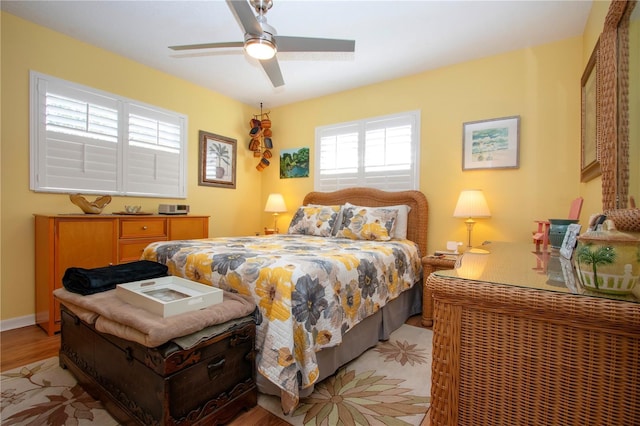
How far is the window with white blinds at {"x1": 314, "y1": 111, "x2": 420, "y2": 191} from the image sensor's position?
3.48 m

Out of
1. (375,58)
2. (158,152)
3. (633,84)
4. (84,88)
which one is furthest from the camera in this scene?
(158,152)

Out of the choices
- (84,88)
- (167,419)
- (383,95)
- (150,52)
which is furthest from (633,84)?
(84,88)

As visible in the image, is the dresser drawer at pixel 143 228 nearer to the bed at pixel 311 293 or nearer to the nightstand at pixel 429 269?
the bed at pixel 311 293

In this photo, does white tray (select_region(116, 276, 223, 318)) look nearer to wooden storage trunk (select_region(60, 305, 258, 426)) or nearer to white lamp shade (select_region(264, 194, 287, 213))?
wooden storage trunk (select_region(60, 305, 258, 426))

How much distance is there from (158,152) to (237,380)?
298cm

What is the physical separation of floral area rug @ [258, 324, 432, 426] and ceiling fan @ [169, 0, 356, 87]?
213cm

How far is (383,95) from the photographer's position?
368 centimetres

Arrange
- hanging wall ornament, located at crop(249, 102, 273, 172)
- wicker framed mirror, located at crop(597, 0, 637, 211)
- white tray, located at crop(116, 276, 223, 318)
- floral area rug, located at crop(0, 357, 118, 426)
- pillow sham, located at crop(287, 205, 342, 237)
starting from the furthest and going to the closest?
hanging wall ornament, located at crop(249, 102, 273, 172), pillow sham, located at crop(287, 205, 342, 237), floral area rug, located at crop(0, 357, 118, 426), white tray, located at crop(116, 276, 223, 318), wicker framed mirror, located at crop(597, 0, 637, 211)

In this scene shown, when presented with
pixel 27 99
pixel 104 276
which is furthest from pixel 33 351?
pixel 27 99

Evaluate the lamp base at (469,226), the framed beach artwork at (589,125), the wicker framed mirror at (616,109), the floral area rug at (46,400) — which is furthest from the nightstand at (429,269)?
the floral area rug at (46,400)

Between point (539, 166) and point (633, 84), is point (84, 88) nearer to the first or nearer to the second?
point (633, 84)

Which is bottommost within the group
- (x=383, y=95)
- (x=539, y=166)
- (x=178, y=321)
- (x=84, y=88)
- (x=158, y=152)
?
(x=178, y=321)

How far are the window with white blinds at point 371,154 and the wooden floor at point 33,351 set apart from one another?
262 cm

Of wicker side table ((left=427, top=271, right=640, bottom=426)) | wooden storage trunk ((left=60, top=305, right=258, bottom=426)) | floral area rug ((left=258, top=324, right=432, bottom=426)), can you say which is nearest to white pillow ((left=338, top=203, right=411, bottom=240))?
floral area rug ((left=258, top=324, right=432, bottom=426))
